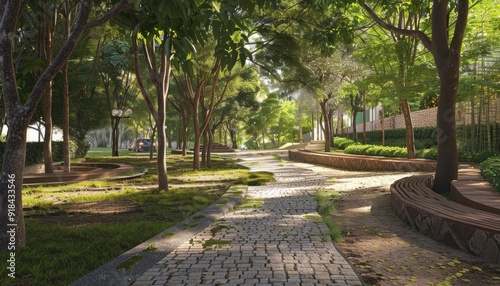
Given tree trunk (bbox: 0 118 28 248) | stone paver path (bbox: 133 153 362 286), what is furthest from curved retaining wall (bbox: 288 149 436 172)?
tree trunk (bbox: 0 118 28 248)

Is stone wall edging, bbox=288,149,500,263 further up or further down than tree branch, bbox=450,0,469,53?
further down

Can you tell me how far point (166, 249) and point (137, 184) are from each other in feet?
25.9

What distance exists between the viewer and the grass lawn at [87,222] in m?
4.09

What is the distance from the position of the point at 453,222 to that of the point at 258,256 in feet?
8.23

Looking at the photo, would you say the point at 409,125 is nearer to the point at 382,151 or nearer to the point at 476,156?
the point at 382,151

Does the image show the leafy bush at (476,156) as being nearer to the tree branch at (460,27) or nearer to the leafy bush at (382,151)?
the leafy bush at (382,151)

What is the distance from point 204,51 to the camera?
14578 millimetres

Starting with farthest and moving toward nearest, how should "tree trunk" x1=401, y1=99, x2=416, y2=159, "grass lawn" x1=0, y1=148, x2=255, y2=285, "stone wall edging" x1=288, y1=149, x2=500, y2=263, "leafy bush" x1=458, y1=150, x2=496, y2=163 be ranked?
"tree trunk" x1=401, y1=99, x2=416, y2=159 → "leafy bush" x1=458, y1=150, x2=496, y2=163 → "stone wall edging" x1=288, y1=149, x2=500, y2=263 → "grass lawn" x1=0, y1=148, x2=255, y2=285

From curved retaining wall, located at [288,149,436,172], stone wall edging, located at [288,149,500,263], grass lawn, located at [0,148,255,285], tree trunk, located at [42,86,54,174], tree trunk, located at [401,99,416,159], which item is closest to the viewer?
grass lawn, located at [0,148,255,285]

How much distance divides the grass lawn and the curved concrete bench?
391cm

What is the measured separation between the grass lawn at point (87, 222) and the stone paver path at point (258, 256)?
0.83m

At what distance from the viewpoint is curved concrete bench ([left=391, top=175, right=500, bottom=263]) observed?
426 cm

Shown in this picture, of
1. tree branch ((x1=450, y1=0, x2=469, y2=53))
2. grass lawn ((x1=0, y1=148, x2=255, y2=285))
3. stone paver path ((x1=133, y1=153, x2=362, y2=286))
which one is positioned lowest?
stone paver path ((x1=133, y1=153, x2=362, y2=286))

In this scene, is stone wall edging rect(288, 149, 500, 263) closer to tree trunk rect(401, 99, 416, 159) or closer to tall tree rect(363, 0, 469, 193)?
tall tree rect(363, 0, 469, 193)
